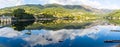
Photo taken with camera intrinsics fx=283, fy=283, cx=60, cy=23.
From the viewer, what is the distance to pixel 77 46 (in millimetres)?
81750

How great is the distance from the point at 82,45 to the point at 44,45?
37.1 feet

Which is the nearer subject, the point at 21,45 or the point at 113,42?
the point at 21,45

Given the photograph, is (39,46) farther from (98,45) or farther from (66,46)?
(98,45)

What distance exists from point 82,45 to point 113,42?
1169cm

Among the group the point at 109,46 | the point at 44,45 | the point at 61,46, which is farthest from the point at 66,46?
the point at 109,46

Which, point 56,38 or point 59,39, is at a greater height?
point 59,39

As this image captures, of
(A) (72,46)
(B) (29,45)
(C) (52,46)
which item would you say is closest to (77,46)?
(A) (72,46)

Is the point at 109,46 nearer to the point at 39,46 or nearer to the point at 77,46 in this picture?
the point at 77,46

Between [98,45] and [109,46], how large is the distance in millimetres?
5416

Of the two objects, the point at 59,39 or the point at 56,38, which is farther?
the point at 56,38

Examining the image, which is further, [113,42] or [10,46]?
[113,42]

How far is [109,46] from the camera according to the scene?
265 ft

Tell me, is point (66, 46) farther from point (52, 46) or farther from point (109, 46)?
point (109, 46)

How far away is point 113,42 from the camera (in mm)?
89688
